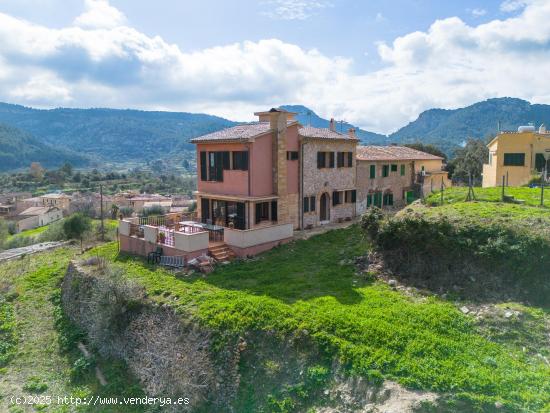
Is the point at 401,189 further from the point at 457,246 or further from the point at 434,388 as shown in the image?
the point at 434,388

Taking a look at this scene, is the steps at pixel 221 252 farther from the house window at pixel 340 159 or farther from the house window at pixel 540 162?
the house window at pixel 540 162

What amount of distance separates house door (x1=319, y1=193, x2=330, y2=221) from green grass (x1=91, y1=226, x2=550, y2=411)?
28.2 ft

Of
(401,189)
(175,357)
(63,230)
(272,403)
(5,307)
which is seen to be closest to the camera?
(272,403)

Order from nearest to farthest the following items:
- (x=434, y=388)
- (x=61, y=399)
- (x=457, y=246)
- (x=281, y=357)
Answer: (x=434, y=388) < (x=281, y=357) < (x=61, y=399) < (x=457, y=246)

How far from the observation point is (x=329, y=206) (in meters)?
30.8

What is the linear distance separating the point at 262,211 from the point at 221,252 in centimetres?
450

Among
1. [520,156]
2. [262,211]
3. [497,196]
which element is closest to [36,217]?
[262,211]

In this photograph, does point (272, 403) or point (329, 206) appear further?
point (329, 206)

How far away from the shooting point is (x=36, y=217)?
69.8m

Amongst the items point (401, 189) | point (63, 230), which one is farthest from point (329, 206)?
point (63, 230)

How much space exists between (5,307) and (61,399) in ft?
34.4

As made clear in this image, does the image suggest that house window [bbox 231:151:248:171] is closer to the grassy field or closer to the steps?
the steps

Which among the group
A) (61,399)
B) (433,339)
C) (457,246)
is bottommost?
(61,399)

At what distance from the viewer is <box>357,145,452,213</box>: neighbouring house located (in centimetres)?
3406
